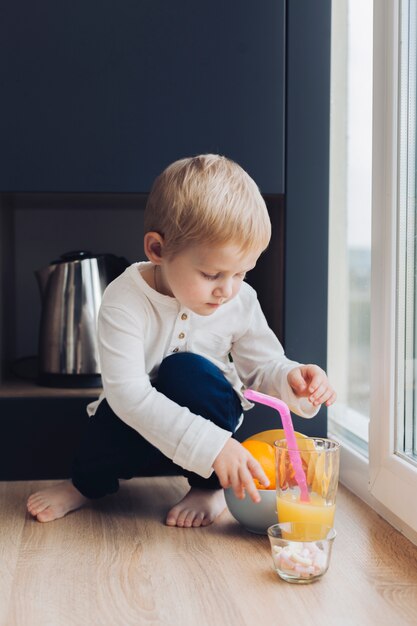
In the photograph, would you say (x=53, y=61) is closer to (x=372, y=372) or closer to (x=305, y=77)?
(x=305, y=77)

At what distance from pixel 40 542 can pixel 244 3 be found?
98 centimetres

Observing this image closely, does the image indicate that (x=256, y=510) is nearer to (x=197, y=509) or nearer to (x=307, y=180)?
(x=197, y=509)

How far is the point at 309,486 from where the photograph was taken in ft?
3.47

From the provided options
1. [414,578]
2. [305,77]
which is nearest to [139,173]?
[305,77]

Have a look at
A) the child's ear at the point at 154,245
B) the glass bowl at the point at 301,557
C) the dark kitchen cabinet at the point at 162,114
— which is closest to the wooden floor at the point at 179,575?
the glass bowl at the point at 301,557

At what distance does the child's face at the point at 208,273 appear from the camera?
111 centimetres

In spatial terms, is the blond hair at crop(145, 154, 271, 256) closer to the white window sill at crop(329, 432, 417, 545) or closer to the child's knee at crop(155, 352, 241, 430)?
the child's knee at crop(155, 352, 241, 430)

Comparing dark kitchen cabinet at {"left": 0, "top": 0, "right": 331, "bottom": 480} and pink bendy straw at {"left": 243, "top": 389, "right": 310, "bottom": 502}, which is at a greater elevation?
dark kitchen cabinet at {"left": 0, "top": 0, "right": 331, "bottom": 480}

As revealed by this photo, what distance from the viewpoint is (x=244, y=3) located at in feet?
4.75

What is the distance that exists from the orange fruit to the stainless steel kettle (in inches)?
19.6

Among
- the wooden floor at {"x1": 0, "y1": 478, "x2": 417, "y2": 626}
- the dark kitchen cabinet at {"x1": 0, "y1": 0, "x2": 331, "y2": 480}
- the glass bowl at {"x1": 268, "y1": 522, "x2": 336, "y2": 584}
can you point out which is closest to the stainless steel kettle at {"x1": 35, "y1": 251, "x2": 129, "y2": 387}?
the dark kitchen cabinet at {"x1": 0, "y1": 0, "x2": 331, "y2": 480}

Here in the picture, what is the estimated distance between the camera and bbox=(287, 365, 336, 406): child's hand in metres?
1.19

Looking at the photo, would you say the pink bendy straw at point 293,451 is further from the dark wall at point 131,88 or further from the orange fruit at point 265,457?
the dark wall at point 131,88

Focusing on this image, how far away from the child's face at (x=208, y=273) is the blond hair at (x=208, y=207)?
1cm
